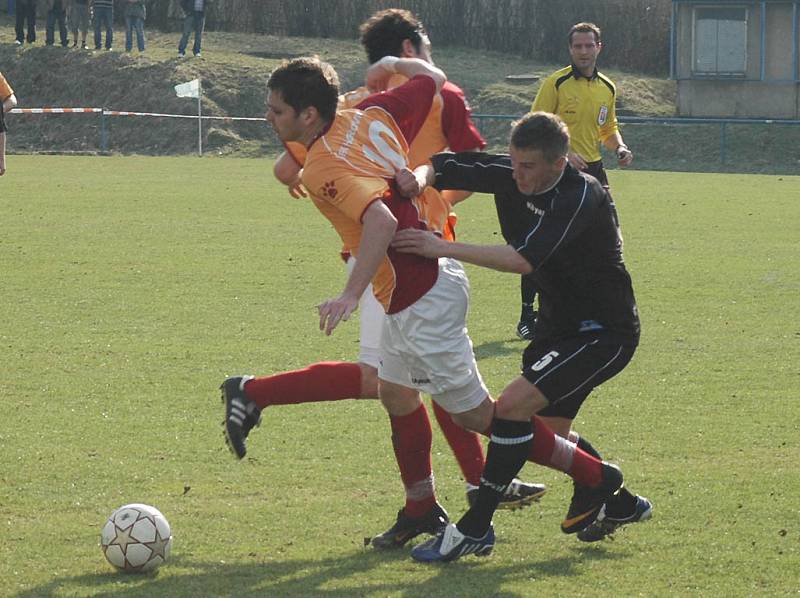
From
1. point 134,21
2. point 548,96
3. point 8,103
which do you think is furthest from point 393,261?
point 134,21

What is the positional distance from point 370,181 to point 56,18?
33632 millimetres

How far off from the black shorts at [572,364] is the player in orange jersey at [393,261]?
18 cm

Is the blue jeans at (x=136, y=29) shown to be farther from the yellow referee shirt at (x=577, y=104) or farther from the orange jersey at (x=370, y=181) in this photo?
the orange jersey at (x=370, y=181)

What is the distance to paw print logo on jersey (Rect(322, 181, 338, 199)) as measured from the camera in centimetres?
462

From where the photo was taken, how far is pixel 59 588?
455 centimetres

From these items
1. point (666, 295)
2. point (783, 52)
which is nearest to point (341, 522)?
point (666, 295)

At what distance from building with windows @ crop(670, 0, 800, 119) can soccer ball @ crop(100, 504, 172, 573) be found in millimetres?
30924

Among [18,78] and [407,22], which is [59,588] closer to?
[407,22]

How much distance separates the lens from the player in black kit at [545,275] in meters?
4.67

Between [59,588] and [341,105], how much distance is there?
2.08 m

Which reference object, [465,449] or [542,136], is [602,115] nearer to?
[465,449]

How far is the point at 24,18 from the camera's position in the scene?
36.8 m

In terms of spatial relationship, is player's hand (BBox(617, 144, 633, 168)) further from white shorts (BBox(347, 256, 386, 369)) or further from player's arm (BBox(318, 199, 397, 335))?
player's arm (BBox(318, 199, 397, 335))

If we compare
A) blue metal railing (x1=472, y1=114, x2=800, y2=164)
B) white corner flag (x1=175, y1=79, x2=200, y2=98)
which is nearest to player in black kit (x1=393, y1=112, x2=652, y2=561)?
blue metal railing (x1=472, y1=114, x2=800, y2=164)
